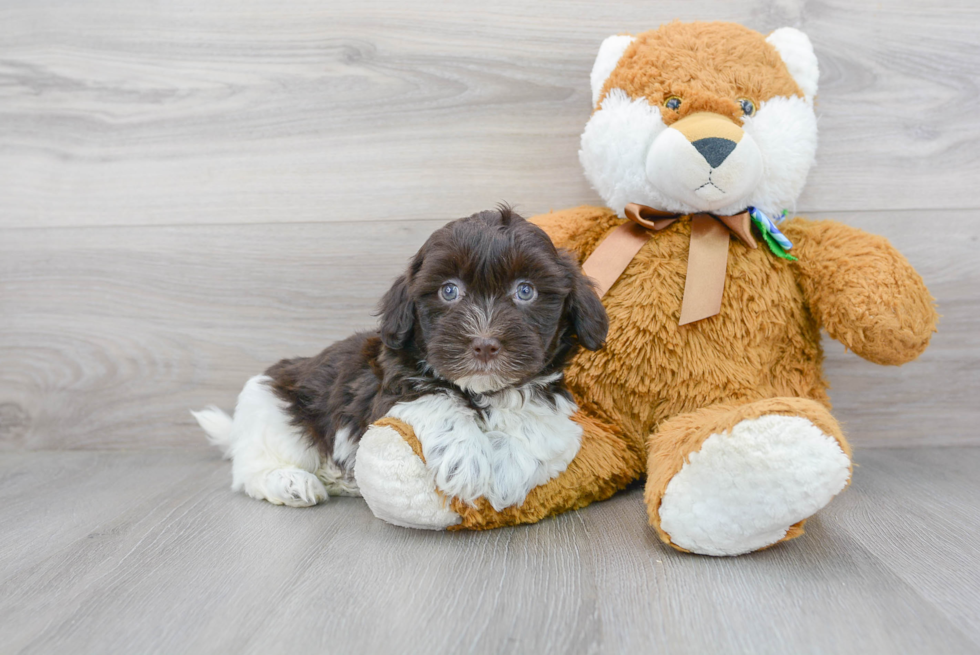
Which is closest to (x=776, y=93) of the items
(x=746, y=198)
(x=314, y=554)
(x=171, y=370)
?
(x=746, y=198)

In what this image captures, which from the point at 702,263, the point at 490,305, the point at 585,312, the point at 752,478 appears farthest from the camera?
the point at 702,263

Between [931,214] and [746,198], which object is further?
[931,214]

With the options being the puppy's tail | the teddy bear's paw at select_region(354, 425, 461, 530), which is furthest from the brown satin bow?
the puppy's tail

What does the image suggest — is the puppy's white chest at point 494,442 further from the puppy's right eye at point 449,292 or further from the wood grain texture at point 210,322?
the wood grain texture at point 210,322

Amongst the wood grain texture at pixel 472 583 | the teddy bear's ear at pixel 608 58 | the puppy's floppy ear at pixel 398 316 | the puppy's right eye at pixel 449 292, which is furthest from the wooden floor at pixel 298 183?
the puppy's right eye at pixel 449 292

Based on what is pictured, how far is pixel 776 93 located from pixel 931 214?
80cm

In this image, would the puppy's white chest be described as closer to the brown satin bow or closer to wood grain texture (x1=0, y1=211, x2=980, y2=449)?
the brown satin bow

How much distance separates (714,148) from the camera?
1635 mm

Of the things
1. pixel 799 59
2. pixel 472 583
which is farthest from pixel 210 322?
pixel 799 59

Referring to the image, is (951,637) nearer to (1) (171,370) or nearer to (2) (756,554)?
(2) (756,554)

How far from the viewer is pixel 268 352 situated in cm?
235

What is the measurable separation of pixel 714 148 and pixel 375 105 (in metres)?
1.13

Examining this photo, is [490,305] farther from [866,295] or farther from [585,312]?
[866,295]

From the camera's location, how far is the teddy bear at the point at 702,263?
5.50ft
